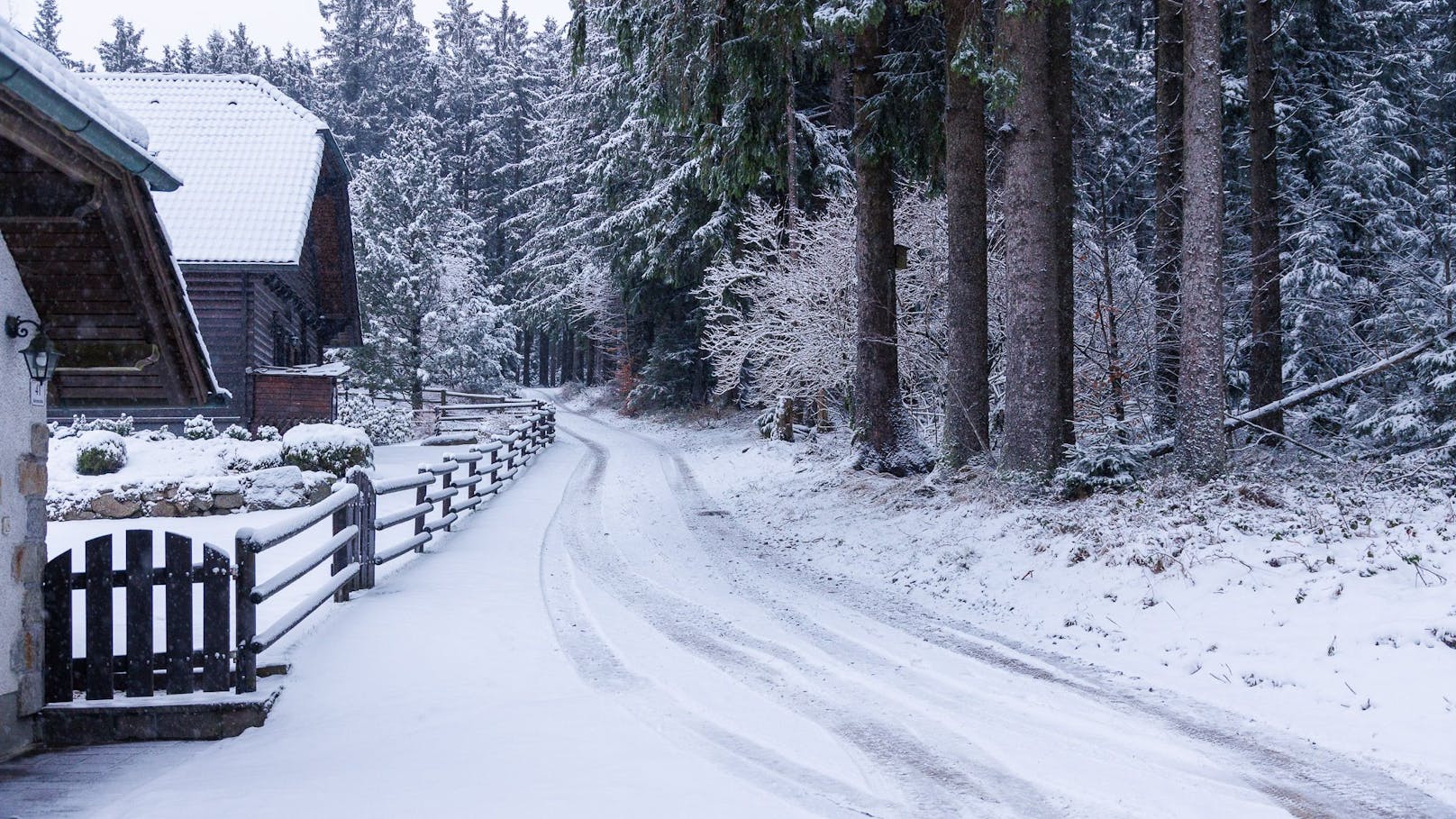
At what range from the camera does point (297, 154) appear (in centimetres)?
2330

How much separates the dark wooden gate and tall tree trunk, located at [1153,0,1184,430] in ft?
46.3

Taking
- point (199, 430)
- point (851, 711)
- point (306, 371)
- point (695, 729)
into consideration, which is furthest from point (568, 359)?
point (695, 729)

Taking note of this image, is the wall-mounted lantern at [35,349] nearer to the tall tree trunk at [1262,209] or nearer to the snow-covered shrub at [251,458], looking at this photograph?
the snow-covered shrub at [251,458]

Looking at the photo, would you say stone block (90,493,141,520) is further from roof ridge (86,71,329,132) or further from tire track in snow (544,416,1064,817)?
roof ridge (86,71,329,132)

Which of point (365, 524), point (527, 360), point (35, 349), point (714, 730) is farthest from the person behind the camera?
point (527, 360)

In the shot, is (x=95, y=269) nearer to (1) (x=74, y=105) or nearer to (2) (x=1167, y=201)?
(1) (x=74, y=105)

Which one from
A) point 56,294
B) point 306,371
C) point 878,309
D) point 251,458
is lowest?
point 251,458

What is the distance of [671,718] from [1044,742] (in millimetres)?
2192

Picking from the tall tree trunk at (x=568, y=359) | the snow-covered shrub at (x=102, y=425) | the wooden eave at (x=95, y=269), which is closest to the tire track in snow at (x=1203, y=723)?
the wooden eave at (x=95, y=269)

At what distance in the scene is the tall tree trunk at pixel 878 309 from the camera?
16312 mm

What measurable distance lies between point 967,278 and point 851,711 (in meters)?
9.44

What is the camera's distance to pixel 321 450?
17359 mm

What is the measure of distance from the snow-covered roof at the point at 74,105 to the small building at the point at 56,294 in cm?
1

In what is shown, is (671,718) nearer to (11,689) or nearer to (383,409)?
(11,689)
